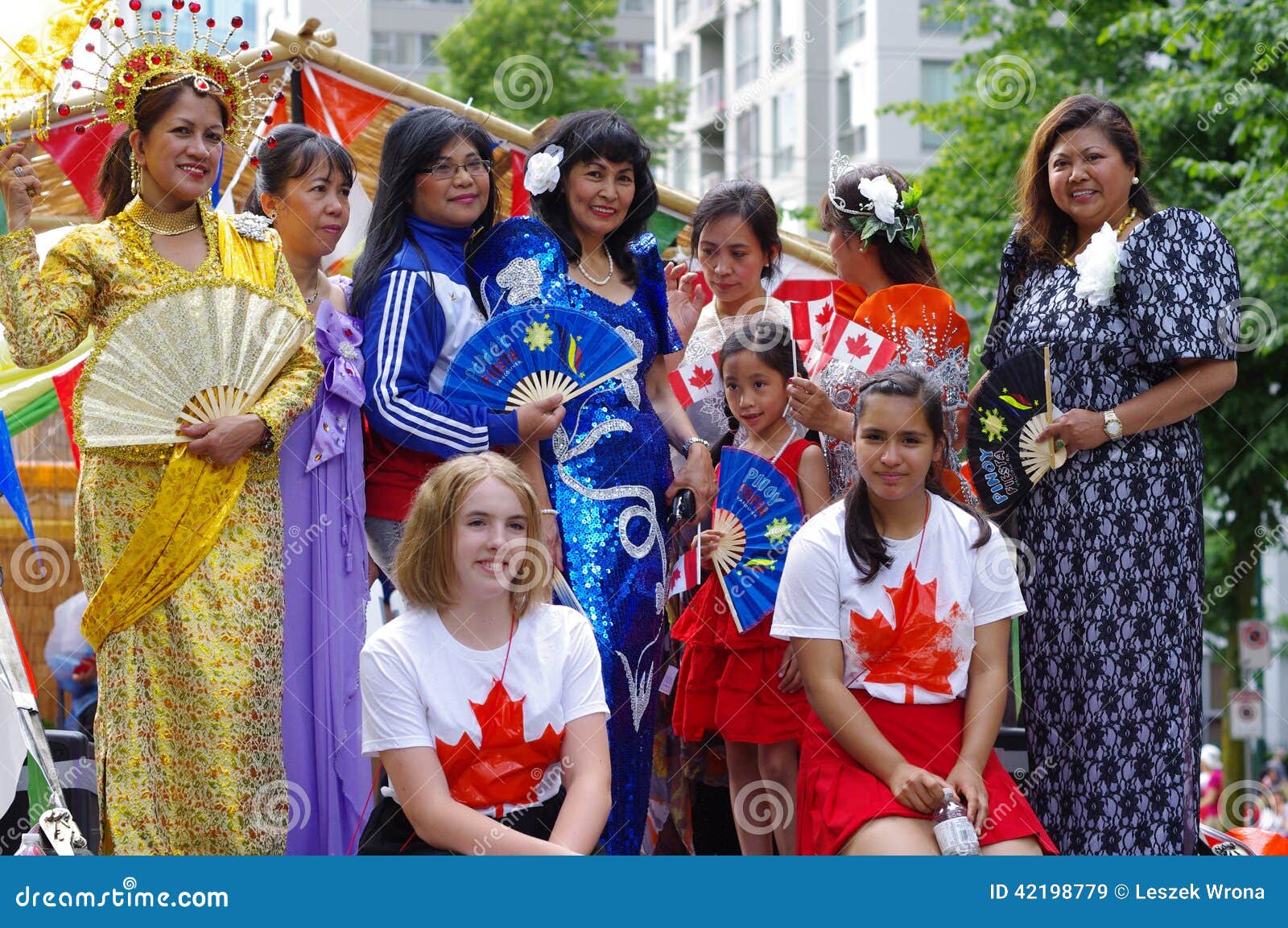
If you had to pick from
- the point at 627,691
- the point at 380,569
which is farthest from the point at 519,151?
the point at 627,691

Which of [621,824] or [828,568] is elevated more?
[828,568]

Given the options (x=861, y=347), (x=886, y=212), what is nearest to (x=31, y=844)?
(x=861, y=347)

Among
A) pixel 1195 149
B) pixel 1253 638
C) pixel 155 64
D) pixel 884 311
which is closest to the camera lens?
pixel 155 64

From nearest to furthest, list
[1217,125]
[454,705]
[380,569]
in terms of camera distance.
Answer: [454,705] → [380,569] → [1217,125]

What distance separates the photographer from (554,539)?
416 centimetres

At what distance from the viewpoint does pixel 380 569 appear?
4.62 m

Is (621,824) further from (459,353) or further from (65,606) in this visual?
(65,606)

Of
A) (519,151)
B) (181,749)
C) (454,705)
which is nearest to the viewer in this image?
(454,705)

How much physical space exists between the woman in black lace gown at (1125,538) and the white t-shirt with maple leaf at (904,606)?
0.35 metres

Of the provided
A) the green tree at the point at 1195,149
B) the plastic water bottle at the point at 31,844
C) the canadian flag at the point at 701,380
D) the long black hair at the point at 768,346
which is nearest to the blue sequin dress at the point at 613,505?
the long black hair at the point at 768,346

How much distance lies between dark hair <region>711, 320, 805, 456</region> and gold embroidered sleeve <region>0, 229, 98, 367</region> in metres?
1.75

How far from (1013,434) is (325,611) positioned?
184 cm

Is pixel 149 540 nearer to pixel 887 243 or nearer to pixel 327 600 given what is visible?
pixel 327 600

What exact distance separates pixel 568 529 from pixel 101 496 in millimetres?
1156
